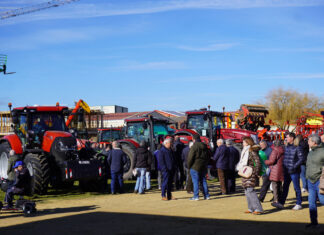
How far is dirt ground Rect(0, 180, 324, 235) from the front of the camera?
8297mm

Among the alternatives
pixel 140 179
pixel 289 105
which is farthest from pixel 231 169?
pixel 289 105

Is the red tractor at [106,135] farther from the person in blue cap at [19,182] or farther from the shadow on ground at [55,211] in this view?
the person in blue cap at [19,182]

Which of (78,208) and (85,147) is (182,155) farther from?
(78,208)

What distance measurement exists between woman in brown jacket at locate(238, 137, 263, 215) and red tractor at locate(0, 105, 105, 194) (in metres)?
5.61

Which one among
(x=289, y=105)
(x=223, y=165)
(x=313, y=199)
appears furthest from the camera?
(x=289, y=105)

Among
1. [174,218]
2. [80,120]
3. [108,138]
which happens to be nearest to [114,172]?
[80,120]

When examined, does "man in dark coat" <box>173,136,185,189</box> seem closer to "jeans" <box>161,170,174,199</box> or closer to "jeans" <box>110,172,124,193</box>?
"jeans" <box>110,172,124,193</box>

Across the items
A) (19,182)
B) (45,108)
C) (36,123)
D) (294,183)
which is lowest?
(294,183)

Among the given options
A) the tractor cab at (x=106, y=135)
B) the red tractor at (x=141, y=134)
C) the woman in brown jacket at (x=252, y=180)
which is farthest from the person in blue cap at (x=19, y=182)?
the tractor cab at (x=106, y=135)

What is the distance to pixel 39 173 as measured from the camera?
13266 mm

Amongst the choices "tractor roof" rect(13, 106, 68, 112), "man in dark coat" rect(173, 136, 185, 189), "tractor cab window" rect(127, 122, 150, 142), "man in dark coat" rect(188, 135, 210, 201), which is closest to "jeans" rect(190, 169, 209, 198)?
"man in dark coat" rect(188, 135, 210, 201)

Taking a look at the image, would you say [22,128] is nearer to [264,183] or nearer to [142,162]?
[142,162]

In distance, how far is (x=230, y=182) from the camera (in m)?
14.0

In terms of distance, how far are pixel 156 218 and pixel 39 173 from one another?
5.05 m
